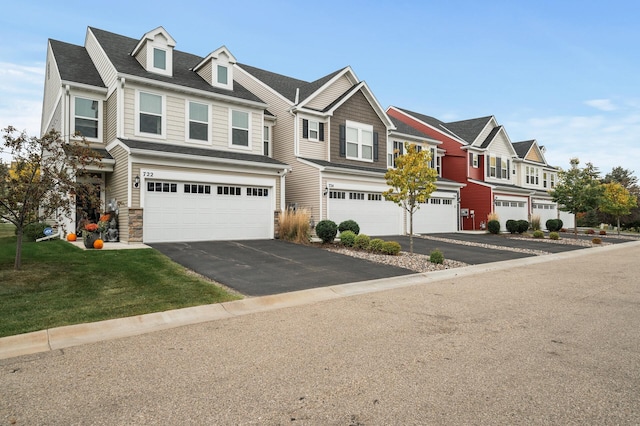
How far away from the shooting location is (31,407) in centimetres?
342

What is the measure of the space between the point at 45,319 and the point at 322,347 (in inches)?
179

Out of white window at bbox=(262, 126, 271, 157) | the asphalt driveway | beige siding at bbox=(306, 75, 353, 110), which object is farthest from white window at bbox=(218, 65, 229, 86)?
the asphalt driveway

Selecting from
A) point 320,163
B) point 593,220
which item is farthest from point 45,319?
point 593,220

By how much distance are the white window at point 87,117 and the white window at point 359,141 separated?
1288 centimetres

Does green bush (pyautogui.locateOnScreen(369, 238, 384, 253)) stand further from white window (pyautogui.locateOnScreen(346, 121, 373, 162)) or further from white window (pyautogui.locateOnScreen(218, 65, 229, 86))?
white window (pyautogui.locateOnScreen(218, 65, 229, 86))

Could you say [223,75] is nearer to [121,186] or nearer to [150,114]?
[150,114]

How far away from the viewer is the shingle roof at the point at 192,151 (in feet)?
48.8

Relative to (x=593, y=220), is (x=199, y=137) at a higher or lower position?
higher

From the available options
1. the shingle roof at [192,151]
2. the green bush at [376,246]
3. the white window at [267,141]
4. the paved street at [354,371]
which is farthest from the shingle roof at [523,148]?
the paved street at [354,371]

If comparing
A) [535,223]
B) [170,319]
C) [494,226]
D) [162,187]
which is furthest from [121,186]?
[535,223]

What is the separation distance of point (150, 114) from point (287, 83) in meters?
10.7

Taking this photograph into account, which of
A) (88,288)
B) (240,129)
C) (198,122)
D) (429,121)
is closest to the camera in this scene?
(88,288)

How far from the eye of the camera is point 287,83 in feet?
81.8

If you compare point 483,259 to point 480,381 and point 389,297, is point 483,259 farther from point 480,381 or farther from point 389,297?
point 480,381
